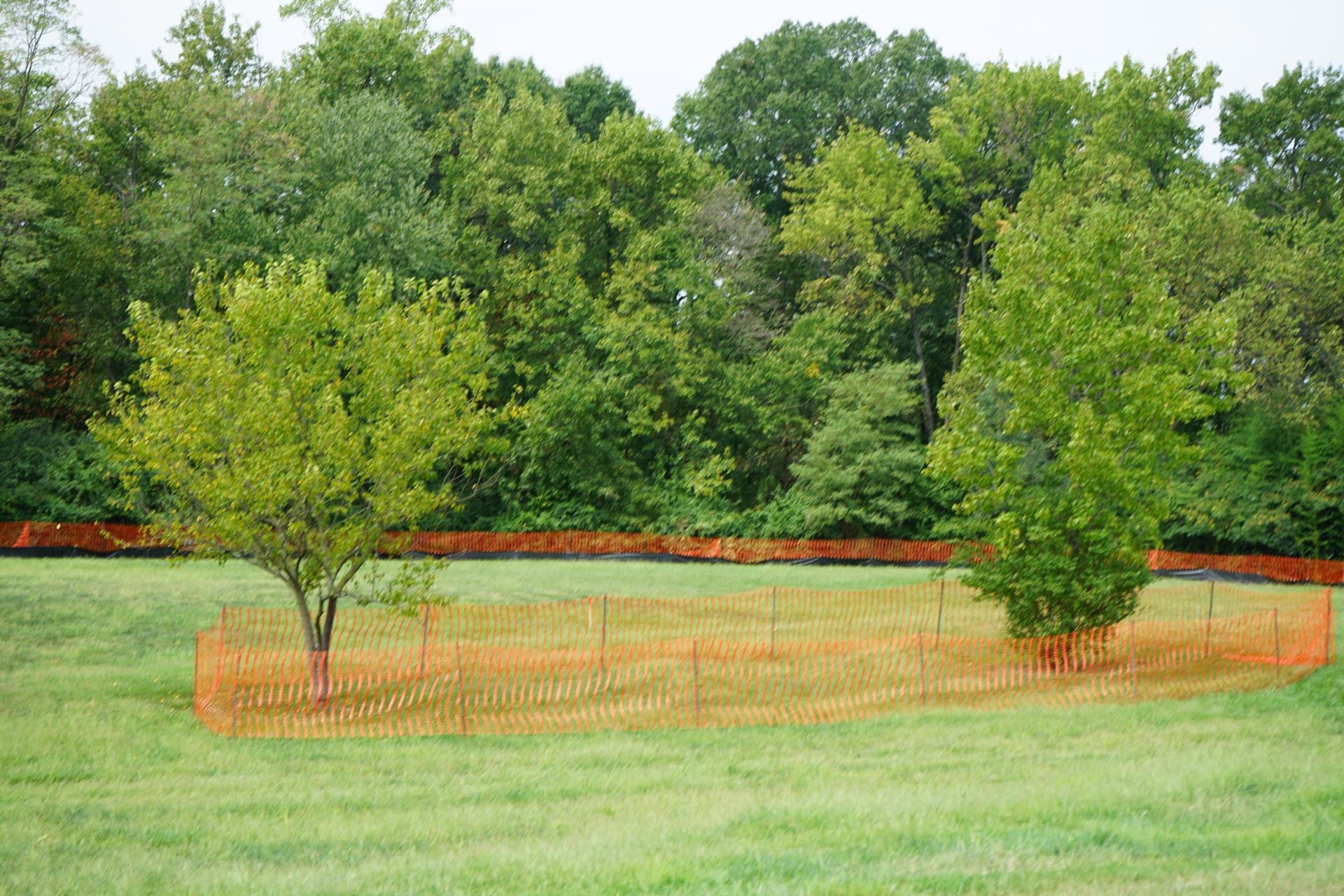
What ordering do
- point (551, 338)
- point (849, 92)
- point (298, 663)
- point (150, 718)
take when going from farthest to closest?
point (849, 92), point (551, 338), point (298, 663), point (150, 718)

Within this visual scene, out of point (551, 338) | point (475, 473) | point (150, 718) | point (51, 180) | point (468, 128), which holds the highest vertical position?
point (468, 128)

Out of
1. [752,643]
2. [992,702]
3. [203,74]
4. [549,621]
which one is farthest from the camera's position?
[203,74]

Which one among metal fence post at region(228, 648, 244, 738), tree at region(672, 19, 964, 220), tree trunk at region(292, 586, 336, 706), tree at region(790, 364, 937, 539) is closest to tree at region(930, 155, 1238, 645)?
tree trunk at region(292, 586, 336, 706)

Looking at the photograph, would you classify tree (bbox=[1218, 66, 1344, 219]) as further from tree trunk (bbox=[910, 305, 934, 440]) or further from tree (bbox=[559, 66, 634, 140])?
tree (bbox=[559, 66, 634, 140])

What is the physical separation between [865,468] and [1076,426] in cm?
2468

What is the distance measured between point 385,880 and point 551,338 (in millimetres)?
39917

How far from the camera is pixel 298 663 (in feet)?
67.1

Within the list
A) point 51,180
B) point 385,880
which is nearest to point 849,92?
point 51,180

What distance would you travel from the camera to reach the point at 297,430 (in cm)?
1777

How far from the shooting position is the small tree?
17.5 meters

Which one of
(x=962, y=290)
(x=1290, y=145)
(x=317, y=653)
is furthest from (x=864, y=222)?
(x=317, y=653)

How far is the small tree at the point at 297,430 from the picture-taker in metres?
17.5

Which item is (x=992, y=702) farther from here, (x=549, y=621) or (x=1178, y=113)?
(x=1178, y=113)

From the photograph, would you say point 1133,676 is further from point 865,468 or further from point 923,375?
point 923,375
